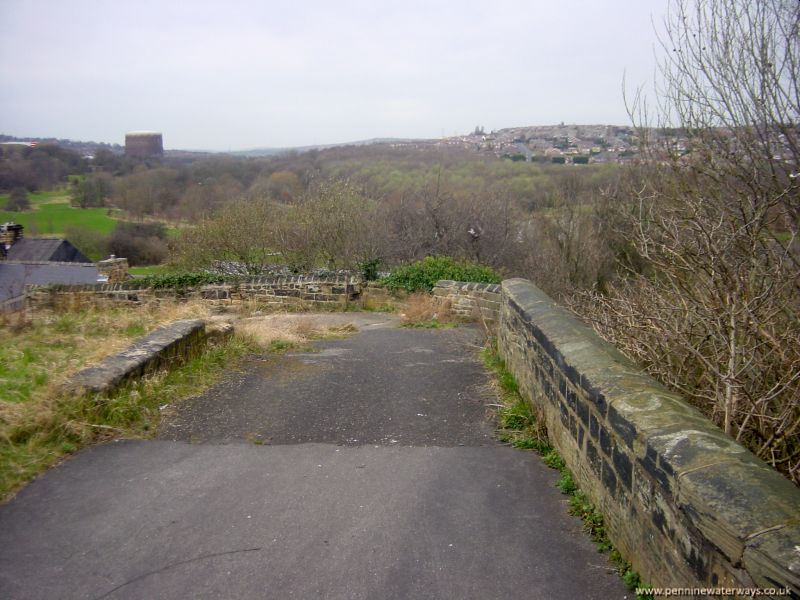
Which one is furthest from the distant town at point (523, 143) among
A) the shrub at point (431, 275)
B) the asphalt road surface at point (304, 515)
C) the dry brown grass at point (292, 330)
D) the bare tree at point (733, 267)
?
the asphalt road surface at point (304, 515)

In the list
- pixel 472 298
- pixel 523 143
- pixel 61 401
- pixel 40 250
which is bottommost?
pixel 40 250

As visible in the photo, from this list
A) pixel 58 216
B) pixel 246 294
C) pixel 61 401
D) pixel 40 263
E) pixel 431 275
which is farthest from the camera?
pixel 58 216

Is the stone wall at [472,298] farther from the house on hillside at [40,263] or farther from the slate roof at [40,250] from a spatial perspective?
the slate roof at [40,250]

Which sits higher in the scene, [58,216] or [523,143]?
[523,143]

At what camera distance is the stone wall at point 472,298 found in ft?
37.1

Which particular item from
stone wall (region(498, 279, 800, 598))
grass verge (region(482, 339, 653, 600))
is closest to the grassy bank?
grass verge (region(482, 339, 653, 600))

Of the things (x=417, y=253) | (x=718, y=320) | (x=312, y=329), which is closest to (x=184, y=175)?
(x=417, y=253)

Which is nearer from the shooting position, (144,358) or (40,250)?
(144,358)

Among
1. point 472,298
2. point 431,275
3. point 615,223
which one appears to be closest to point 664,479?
point 472,298

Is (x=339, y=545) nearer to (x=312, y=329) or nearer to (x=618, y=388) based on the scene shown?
(x=618, y=388)

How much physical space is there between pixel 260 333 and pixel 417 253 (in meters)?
13.1

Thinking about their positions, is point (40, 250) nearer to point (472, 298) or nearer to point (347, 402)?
point (472, 298)

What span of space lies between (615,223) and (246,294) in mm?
10467

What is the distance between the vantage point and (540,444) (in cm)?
452
